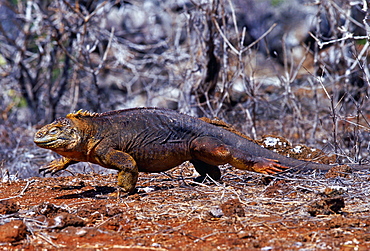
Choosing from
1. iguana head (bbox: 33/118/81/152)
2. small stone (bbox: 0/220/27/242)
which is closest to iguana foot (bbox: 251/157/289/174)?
iguana head (bbox: 33/118/81/152)

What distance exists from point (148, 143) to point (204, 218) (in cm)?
174

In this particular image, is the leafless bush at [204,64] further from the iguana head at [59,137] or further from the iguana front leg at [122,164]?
the iguana head at [59,137]

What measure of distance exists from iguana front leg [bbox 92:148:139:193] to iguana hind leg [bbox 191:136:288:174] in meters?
0.90

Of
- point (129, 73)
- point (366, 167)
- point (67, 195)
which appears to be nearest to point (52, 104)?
point (129, 73)

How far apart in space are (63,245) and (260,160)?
2931 mm

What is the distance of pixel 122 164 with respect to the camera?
19.0 ft

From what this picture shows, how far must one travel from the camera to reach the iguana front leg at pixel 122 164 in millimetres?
5789

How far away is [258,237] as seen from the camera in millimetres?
4164

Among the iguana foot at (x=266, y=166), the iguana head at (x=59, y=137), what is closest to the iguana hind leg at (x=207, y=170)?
the iguana foot at (x=266, y=166)

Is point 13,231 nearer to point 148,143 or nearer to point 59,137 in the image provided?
point 59,137

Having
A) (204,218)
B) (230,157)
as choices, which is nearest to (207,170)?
(230,157)

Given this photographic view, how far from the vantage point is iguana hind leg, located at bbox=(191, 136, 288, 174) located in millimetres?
6012

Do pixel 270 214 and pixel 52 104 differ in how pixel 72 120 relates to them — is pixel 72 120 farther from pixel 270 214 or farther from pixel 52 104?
pixel 52 104

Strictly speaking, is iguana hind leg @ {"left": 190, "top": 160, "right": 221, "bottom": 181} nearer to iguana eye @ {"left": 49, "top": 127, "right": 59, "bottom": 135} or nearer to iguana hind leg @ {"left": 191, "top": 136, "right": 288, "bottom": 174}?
iguana hind leg @ {"left": 191, "top": 136, "right": 288, "bottom": 174}
